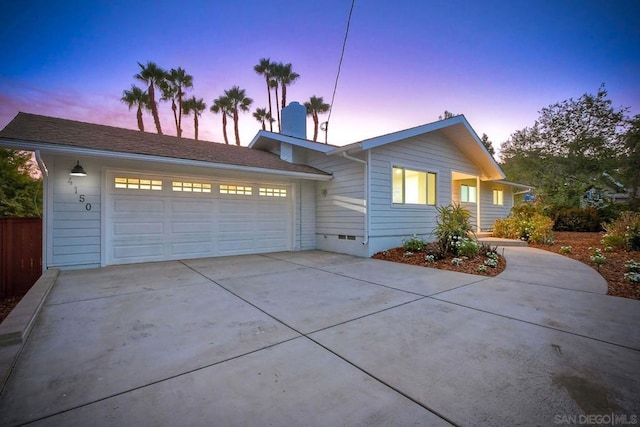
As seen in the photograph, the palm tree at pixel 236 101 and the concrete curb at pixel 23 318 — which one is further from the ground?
the palm tree at pixel 236 101

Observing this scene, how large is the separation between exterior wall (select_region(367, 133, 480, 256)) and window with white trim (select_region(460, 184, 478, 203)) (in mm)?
2235

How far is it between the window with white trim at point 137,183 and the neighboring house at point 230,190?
3 centimetres

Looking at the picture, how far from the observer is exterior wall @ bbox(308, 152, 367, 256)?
775 cm

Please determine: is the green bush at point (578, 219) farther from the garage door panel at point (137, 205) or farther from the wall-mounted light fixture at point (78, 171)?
the wall-mounted light fixture at point (78, 171)

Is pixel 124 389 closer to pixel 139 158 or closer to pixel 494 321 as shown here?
pixel 494 321

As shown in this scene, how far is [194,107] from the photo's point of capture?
21.9 m

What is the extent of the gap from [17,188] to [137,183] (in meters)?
8.57

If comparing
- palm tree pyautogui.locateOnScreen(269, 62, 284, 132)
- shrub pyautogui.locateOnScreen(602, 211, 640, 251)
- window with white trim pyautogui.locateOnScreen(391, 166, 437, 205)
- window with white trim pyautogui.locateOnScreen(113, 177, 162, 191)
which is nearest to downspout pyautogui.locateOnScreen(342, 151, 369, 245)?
window with white trim pyautogui.locateOnScreen(391, 166, 437, 205)

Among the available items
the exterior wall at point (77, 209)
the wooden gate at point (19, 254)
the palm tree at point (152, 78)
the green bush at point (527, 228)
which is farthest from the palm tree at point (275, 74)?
the wooden gate at point (19, 254)

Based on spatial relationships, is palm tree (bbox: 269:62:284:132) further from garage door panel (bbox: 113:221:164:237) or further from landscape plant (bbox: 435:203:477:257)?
landscape plant (bbox: 435:203:477:257)

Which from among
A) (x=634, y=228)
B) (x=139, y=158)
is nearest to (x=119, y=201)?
(x=139, y=158)

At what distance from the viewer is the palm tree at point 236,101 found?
74.8 feet

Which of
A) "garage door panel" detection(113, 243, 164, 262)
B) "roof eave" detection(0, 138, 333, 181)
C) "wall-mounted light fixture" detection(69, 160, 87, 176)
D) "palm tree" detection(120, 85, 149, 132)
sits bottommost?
"garage door panel" detection(113, 243, 164, 262)

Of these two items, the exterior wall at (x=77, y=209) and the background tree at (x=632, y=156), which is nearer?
the exterior wall at (x=77, y=209)
